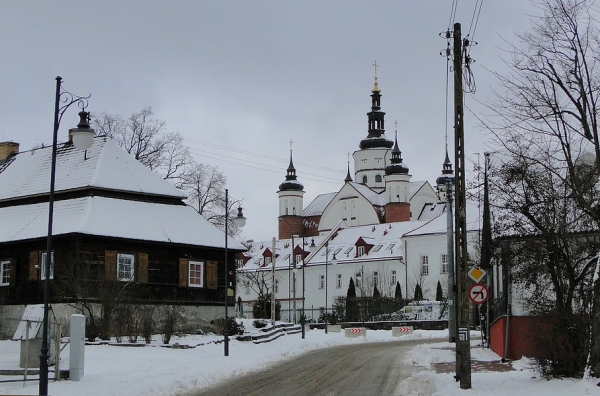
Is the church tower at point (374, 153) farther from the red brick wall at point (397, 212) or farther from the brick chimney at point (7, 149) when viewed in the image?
the brick chimney at point (7, 149)

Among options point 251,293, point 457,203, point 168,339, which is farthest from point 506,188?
point 251,293

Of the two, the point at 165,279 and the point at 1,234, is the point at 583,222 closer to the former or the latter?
the point at 165,279

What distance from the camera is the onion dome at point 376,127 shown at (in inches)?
5103

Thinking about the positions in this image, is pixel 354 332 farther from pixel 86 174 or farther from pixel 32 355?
pixel 32 355

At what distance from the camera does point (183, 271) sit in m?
42.1

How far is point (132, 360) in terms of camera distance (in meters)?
25.2

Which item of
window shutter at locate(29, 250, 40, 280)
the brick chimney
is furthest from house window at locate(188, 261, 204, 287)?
the brick chimney

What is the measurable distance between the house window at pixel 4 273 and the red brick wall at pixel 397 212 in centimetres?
7596

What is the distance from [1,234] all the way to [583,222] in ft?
100

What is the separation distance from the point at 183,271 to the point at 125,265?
3.43 m

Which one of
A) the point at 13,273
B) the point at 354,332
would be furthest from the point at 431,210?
the point at 13,273

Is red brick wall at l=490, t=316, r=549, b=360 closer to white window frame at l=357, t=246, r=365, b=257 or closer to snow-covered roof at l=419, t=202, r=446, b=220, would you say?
white window frame at l=357, t=246, r=365, b=257

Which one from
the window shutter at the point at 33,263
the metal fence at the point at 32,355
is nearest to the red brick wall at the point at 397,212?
the window shutter at the point at 33,263

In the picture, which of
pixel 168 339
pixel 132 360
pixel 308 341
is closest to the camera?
pixel 132 360
